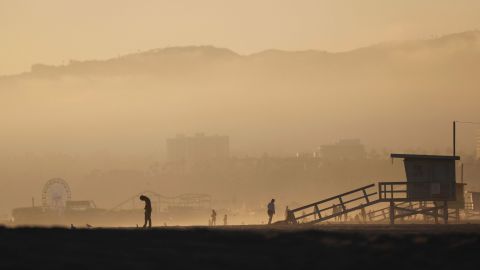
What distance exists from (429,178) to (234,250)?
33.1 m

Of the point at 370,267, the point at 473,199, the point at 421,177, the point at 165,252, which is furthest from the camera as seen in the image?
the point at 473,199

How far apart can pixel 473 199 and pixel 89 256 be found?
97844 millimetres

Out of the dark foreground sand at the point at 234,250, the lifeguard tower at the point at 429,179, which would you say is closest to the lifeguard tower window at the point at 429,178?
the lifeguard tower at the point at 429,179

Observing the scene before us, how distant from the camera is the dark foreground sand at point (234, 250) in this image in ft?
92.2

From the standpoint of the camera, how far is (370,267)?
1107 inches

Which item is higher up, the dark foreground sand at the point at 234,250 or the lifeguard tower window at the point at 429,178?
the lifeguard tower window at the point at 429,178

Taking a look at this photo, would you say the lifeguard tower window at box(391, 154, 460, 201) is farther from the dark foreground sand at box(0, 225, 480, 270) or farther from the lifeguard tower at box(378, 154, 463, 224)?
the dark foreground sand at box(0, 225, 480, 270)

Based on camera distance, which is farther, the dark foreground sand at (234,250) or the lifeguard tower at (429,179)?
the lifeguard tower at (429,179)

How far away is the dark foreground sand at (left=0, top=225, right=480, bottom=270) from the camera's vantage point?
92.2 feet

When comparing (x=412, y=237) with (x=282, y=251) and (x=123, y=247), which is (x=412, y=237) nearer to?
(x=282, y=251)

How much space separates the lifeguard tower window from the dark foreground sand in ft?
90.5

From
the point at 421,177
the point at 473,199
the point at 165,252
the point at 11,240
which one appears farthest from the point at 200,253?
the point at 473,199

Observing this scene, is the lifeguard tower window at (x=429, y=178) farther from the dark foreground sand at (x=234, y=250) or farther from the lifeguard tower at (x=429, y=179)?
the dark foreground sand at (x=234, y=250)

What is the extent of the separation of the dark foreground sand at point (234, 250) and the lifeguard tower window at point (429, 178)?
27593mm
